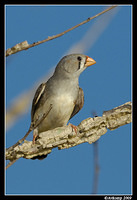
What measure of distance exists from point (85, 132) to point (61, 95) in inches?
67.3

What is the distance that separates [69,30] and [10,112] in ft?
3.66

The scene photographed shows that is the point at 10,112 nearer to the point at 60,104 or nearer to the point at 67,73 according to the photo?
the point at 60,104

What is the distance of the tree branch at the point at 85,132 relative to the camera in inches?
199

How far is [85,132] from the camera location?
17.0 ft

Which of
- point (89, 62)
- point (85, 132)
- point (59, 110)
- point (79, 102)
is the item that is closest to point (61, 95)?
point (59, 110)

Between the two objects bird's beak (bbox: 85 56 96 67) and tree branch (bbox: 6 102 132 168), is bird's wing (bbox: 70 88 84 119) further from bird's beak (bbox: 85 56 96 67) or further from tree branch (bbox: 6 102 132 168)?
tree branch (bbox: 6 102 132 168)

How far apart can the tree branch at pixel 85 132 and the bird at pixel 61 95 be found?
4.32 ft

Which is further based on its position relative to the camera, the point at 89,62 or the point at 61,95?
the point at 89,62

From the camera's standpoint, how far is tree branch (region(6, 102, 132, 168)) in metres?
5.05

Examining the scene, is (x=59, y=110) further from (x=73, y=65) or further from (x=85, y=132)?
(x=85, y=132)

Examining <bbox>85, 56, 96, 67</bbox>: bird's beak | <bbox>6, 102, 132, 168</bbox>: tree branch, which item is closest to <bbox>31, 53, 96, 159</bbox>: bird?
<bbox>85, 56, 96, 67</bbox>: bird's beak

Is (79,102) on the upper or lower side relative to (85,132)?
upper

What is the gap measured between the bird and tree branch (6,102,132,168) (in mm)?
1318

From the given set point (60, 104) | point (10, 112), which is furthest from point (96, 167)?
point (60, 104)
